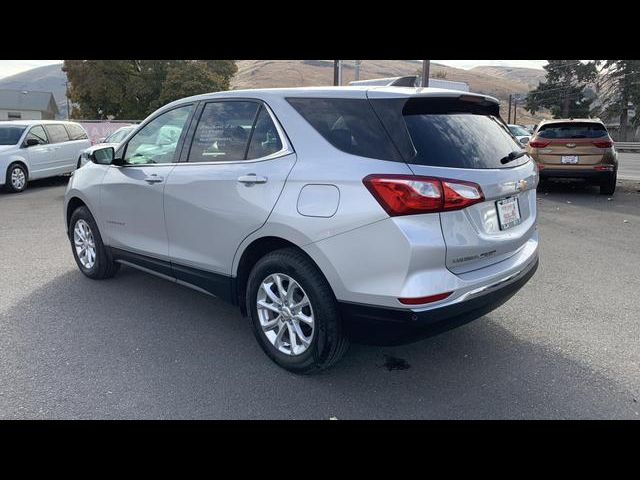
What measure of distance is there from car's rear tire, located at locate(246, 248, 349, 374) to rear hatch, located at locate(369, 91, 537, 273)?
78cm

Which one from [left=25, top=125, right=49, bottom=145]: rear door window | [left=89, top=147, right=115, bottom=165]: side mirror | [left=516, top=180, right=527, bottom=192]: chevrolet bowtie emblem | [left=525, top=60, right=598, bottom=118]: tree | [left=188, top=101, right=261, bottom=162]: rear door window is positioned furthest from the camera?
[left=525, top=60, right=598, bottom=118]: tree

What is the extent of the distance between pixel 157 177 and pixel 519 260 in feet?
9.14

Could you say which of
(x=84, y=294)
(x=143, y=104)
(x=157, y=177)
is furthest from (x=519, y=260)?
(x=143, y=104)

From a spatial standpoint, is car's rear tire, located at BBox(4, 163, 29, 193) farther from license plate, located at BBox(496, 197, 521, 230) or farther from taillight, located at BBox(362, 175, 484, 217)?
license plate, located at BBox(496, 197, 521, 230)

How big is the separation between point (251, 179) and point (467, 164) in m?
1.35

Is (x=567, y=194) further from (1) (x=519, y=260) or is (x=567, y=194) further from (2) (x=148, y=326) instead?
(2) (x=148, y=326)

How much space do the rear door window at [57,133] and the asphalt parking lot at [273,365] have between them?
9.16 meters

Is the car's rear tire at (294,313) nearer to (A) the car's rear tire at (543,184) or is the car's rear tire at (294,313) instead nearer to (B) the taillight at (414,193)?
(B) the taillight at (414,193)

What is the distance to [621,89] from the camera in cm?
5044

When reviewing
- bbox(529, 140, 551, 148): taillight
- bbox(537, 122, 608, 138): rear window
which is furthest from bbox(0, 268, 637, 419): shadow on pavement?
bbox(537, 122, 608, 138): rear window

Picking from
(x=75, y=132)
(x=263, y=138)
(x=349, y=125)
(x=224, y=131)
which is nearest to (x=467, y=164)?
(x=349, y=125)

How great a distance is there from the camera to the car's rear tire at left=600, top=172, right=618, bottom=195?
1038 centimetres

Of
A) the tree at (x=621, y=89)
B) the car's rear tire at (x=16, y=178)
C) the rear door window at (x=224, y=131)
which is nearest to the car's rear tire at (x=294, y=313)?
the rear door window at (x=224, y=131)
